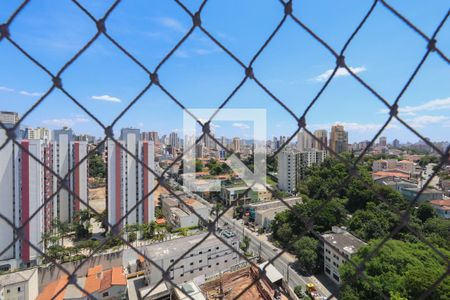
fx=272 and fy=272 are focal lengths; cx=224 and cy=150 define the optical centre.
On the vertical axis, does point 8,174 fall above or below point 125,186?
above

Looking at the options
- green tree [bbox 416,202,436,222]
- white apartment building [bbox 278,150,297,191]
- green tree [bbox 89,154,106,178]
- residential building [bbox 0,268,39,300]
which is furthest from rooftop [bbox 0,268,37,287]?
green tree [bbox 89,154,106,178]

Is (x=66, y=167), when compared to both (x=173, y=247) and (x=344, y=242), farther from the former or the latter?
(x=344, y=242)

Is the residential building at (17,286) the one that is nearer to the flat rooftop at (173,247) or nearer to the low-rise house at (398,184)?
the flat rooftop at (173,247)

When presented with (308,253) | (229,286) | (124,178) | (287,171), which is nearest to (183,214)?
(124,178)

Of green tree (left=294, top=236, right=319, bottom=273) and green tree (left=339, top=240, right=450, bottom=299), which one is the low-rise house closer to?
green tree (left=294, top=236, right=319, bottom=273)

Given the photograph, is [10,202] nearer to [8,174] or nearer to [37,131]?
[8,174]

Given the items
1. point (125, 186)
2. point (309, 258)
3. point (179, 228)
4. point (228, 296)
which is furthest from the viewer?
point (179, 228)

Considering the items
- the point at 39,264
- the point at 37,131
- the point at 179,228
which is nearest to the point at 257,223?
the point at 179,228
